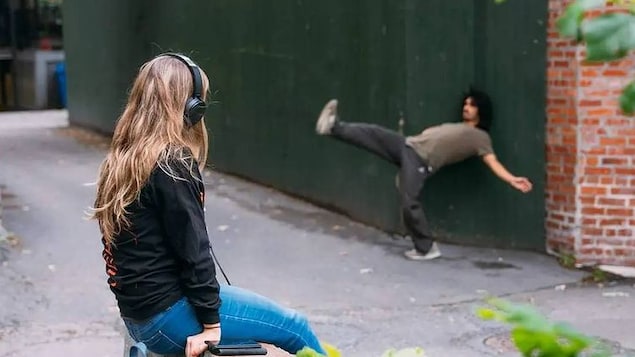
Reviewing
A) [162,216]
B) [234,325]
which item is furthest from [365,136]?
[162,216]

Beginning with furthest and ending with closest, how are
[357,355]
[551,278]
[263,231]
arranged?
[263,231], [551,278], [357,355]

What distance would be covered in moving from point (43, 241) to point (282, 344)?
5772mm

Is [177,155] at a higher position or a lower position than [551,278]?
higher

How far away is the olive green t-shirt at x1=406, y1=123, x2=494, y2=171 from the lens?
848 cm

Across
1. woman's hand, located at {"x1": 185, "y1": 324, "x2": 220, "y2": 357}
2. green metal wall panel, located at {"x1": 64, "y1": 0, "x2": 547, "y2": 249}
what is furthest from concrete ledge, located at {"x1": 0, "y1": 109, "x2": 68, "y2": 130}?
woman's hand, located at {"x1": 185, "y1": 324, "x2": 220, "y2": 357}

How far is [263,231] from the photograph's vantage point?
9758 mm

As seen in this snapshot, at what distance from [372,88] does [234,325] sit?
615 cm

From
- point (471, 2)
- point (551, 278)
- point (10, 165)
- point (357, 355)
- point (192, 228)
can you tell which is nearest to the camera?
point (192, 228)

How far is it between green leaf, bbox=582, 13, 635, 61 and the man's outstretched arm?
7124mm

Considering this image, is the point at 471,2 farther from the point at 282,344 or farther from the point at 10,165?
the point at 10,165

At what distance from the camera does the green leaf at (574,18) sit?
1197mm

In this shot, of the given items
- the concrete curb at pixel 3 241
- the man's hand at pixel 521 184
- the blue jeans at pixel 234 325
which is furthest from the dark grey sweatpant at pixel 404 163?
the blue jeans at pixel 234 325

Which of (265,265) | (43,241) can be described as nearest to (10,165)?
(43,241)

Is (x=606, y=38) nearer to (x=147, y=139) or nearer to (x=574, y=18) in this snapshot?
(x=574, y=18)
